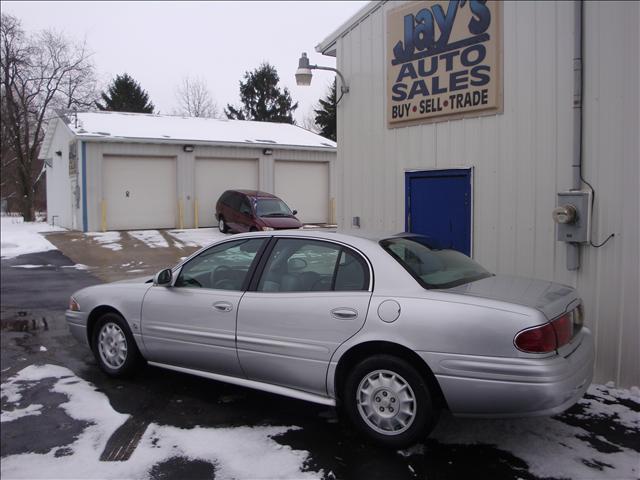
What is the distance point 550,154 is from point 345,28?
366 centimetres

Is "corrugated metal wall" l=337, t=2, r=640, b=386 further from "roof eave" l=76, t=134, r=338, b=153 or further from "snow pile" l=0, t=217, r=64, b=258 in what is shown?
"roof eave" l=76, t=134, r=338, b=153

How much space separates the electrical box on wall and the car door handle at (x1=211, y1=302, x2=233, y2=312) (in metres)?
3.06

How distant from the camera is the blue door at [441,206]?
664cm

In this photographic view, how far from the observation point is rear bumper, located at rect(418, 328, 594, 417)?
3445 millimetres

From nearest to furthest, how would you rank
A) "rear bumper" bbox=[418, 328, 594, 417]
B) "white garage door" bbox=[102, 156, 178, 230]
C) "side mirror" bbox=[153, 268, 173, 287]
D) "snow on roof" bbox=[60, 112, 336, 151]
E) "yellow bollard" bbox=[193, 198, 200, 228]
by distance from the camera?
"rear bumper" bbox=[418, 328, 594, 417], "side mirror" bbox=[153, 268, 173, 287], "white garage door" bbox=[102, 156, 178, 230], "snow on roof" bbox=[60, 112, 336, 151], "yellow bollard" bbox=[193, 198, 200, 228]

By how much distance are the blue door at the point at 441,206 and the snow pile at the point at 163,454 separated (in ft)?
11.0

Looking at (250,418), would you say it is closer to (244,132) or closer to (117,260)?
(117,260)

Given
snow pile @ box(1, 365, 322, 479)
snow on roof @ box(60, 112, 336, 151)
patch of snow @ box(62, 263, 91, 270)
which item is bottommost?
snow pile @ box(1, 365, 322, 479)

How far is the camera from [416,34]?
276 inches

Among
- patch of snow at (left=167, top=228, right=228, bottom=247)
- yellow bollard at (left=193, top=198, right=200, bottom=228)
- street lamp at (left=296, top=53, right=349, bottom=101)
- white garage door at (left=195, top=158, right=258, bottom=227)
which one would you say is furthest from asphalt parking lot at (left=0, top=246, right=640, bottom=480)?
white garage door at (left=195, top=158, right=258, bottom=227)

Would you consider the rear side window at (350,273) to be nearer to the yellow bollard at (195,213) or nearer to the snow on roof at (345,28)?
the snow on roof at (345,28)

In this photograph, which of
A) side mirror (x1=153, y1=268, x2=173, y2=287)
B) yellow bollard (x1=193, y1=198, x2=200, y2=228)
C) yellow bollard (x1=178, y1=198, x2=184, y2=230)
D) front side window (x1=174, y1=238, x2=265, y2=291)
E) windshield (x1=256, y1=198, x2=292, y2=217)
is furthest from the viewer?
yellow bollard (x1=193, y1=198, x2=200, y2=228)

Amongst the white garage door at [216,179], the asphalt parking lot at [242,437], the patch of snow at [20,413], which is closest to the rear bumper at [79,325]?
the asphalt parking lot at [242,437]

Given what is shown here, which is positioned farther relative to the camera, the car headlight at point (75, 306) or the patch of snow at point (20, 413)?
the car headlight at point (75, 306)
